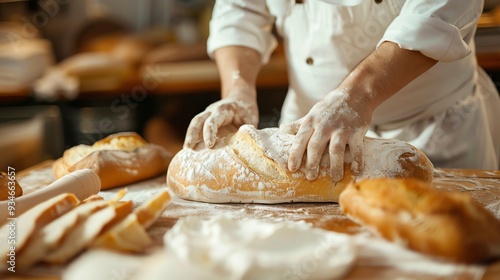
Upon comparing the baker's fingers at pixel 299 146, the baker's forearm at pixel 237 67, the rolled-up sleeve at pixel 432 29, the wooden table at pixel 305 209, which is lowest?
the wooden table at pixel 305 209

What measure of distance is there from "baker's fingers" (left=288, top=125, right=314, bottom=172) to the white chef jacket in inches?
20.6

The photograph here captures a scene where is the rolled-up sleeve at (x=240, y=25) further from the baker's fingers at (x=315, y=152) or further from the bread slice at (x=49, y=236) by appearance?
the bread slice at (x=49, y=236)

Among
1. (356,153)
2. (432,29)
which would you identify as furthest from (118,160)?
(432,29)

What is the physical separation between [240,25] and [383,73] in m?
0.69

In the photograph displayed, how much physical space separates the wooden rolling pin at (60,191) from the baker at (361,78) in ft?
1.00

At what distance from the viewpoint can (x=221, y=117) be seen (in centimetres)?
167

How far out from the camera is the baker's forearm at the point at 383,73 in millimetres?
1508

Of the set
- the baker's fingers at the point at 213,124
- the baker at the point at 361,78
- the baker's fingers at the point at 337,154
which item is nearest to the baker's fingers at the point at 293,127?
the baker at the point at 361,78

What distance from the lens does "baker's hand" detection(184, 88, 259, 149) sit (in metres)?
1.62

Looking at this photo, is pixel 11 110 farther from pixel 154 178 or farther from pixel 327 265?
pixel 327 265

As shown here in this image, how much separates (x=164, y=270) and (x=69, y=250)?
246mm

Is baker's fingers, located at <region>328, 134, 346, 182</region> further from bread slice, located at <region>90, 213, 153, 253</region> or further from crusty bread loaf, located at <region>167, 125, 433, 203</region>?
bread slice, located at <region>90, 213, 153, 253</region>

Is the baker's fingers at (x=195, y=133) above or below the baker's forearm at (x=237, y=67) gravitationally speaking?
below

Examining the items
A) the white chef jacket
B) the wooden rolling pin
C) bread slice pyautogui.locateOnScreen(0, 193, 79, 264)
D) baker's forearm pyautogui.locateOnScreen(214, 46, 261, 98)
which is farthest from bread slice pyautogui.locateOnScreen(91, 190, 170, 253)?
the white chef jacket
